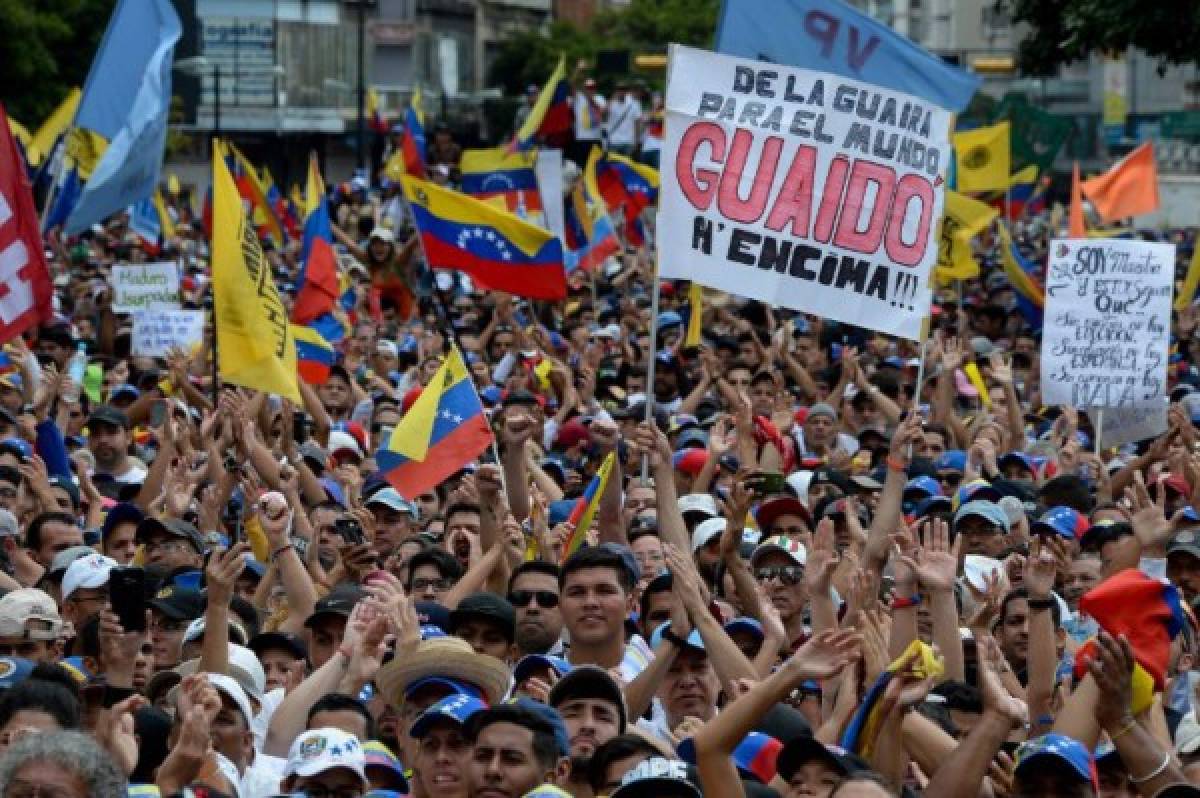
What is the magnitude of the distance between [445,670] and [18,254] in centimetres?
604

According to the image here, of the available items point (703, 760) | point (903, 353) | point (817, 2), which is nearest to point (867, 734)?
point (703, 760)

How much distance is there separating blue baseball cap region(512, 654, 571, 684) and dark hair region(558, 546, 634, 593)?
33 centimetres

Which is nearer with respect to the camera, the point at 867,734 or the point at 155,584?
the point at 867,734

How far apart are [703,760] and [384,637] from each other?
1.55 metres

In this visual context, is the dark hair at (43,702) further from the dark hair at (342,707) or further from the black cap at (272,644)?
the black cap at (272,644)

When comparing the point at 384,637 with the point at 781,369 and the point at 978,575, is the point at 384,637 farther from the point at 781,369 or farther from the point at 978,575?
the point at 781,369

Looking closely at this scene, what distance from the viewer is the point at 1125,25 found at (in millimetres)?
31719

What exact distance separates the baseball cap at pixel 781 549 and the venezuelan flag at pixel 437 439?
2028mm

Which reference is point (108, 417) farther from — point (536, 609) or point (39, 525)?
point (536, 609)

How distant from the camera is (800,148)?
12.6 meters

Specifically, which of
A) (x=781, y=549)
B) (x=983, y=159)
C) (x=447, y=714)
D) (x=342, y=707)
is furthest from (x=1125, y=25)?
(x=447, y=714)

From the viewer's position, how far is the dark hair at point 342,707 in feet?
27.1

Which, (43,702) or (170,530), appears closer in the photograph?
(43,702)

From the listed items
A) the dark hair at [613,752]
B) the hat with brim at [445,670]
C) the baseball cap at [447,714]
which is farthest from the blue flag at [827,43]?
the dark hair at [613,752]
